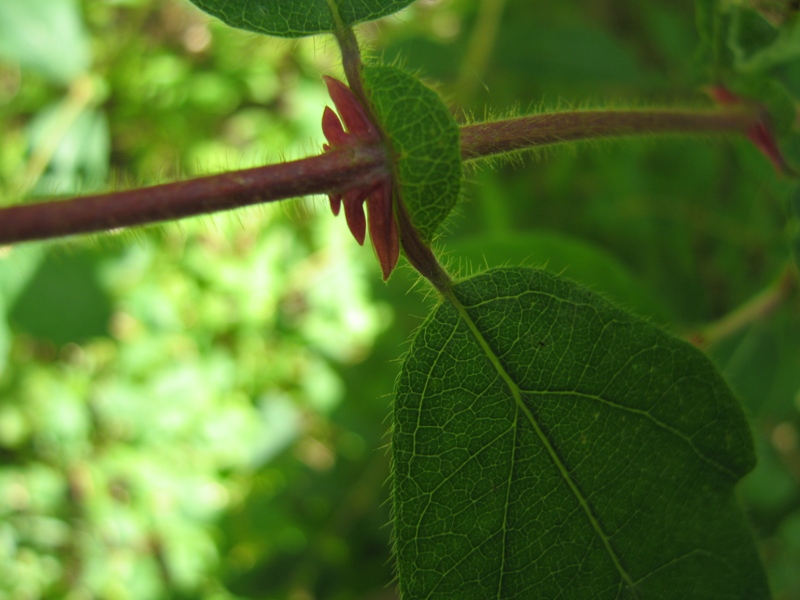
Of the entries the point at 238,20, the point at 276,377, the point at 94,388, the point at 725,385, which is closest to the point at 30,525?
the point at 94,388

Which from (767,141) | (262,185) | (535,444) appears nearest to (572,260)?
(767,141)

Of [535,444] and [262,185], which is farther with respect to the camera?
[535,444]

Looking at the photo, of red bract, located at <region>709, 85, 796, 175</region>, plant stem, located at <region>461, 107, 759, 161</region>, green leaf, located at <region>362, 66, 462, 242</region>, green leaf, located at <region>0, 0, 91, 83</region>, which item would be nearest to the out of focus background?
green leaf, located at <region>0, 0, 91, 83</region>

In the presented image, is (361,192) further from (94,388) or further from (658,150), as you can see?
(94,388)

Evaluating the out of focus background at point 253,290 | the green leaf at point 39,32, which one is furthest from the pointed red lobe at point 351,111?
the green leaf at point 39,32

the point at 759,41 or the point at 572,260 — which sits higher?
the point at 759,41

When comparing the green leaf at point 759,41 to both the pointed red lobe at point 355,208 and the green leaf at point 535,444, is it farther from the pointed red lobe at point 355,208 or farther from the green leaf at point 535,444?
the pointed red lobe at point 355,208

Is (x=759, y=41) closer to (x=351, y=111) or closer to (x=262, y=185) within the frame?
(x=351, y=111)

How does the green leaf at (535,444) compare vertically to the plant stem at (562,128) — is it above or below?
below
